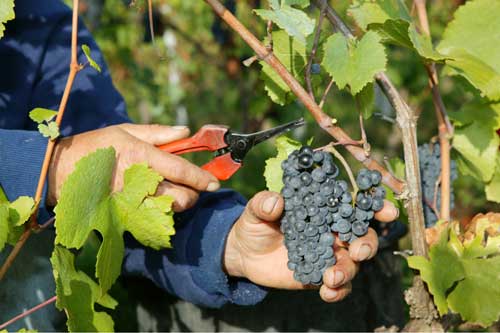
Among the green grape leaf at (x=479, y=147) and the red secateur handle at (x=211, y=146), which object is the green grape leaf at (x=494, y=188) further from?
Answer: the red secateur handle at (x=211, y=146)

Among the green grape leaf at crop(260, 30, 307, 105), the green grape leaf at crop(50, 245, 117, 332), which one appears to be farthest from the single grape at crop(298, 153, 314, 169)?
the green grape leaf at crop(50, 245, 117, 332)

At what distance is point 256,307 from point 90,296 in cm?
51

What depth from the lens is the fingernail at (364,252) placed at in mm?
1334

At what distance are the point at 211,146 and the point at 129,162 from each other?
180mm

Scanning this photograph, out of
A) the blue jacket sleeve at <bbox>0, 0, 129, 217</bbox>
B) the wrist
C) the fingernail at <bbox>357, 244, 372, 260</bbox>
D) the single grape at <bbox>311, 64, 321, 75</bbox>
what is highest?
the blue jacket sleeve at <bbox>0, 0, 129, 217</bbox>

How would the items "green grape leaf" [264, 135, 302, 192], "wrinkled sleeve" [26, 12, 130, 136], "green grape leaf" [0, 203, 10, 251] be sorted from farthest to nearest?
"wrinkled sleeve" [26, 12, 130, 136], "green grape leaf" [264, 135, 302, 192], "green grape leaf" [0, 203, 10, 251]

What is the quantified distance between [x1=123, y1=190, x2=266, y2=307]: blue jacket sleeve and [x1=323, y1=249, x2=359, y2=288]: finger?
31cm

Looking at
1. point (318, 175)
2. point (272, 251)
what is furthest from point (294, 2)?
point (272, 251)

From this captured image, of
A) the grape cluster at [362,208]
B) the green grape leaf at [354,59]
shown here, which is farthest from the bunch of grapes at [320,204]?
the green grape leaf at [354,59]

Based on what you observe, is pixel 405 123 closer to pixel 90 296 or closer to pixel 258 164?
pixel 90 296

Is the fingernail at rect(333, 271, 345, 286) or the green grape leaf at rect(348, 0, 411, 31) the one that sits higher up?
the green grape leaf at rect(348, 0, 411, 31)

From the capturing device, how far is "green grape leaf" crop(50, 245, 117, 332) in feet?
4.29

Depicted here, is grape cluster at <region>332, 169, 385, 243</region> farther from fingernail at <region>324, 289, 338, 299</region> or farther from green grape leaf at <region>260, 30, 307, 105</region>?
green grape leaf at <region>260, 30, 307, 105</region>

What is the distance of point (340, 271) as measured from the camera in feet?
4.45
